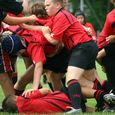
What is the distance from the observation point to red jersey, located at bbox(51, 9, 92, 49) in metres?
7.82

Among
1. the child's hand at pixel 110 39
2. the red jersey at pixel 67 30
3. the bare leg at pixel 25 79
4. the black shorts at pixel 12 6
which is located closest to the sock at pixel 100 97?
the red jersey at pixel 67 30

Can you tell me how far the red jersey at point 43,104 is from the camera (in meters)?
7.55

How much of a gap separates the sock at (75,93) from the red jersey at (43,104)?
145 millimetres

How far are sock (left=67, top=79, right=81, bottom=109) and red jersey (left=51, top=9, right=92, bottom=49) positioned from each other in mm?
575

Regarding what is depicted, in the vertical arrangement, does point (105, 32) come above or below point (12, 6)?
below

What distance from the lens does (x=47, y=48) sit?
28.5ft

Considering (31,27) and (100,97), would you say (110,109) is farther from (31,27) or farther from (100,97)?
(31,27)

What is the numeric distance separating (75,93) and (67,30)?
86 cm

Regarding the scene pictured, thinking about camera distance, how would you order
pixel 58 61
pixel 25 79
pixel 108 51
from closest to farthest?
pixel 108 51, pixel 58 61, pixel 25 79

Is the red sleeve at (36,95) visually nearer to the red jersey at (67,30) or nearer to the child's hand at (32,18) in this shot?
the red jersey at (67,30)

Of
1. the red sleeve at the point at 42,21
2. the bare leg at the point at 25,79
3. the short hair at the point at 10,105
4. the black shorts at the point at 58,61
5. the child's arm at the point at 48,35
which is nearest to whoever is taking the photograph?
the short hair at the point at 10,105

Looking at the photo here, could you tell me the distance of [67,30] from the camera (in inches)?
310

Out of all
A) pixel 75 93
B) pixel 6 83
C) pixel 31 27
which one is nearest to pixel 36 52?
pixel 31 27

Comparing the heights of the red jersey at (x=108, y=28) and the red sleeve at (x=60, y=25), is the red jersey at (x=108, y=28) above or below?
below
